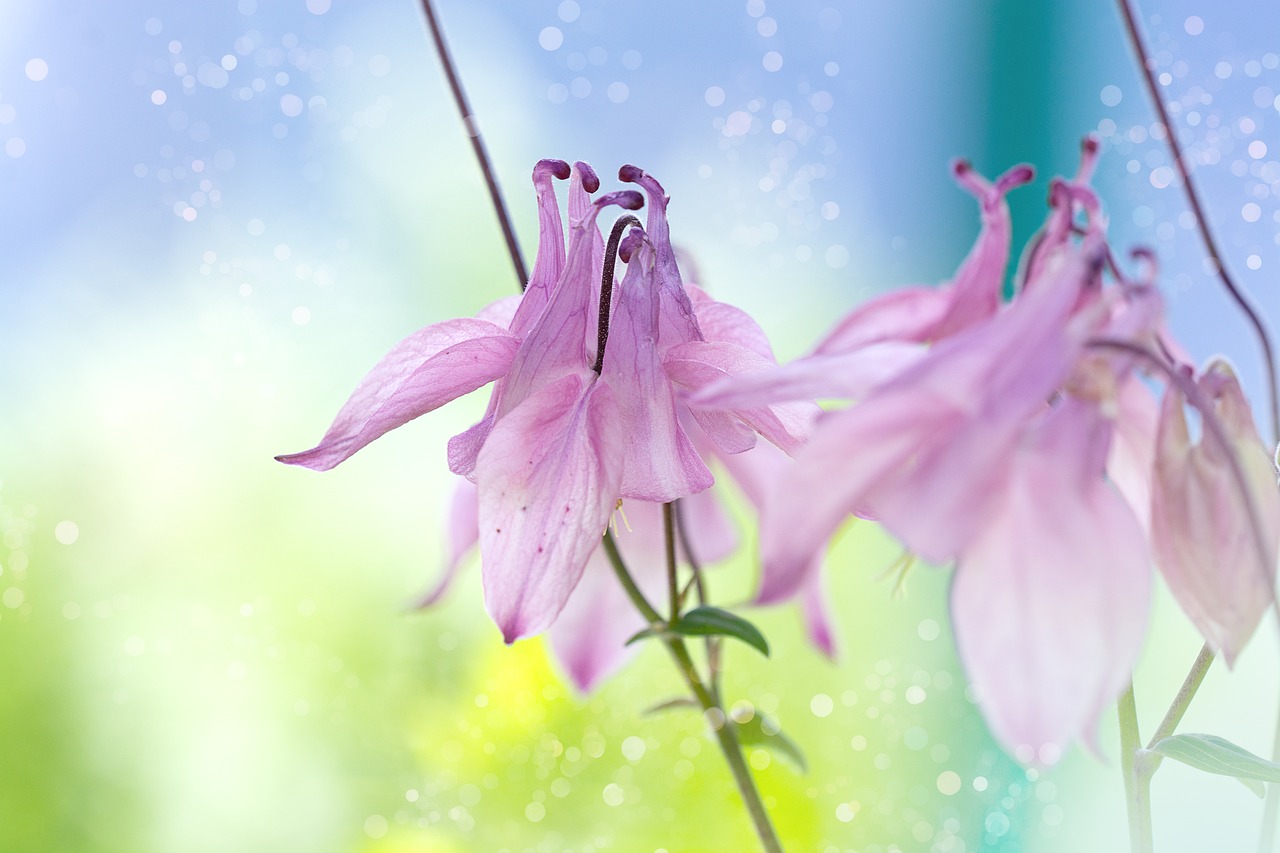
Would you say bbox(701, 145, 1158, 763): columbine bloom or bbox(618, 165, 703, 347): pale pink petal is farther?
bbox(618, 165, 703, 347): pale pink petal

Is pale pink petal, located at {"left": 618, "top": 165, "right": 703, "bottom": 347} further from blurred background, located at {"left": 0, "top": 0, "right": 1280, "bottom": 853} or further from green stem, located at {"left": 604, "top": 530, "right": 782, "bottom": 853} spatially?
blurred background, located at {"left": 0, "top": 0, "right": 1280, "bottom": 853}

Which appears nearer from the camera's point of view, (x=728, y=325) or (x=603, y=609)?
(x=728, y=325)

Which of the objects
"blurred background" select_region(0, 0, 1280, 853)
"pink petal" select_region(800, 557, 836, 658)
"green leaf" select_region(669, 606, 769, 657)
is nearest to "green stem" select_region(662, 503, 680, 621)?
"green leaf" select_region(669, 606, 769, 657)

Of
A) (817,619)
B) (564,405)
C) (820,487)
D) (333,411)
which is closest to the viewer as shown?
(820,487)

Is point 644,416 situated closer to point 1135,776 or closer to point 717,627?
point 717,627

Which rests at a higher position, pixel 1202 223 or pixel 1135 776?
pixel 1202 223

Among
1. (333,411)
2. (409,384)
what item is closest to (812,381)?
(409,384)
